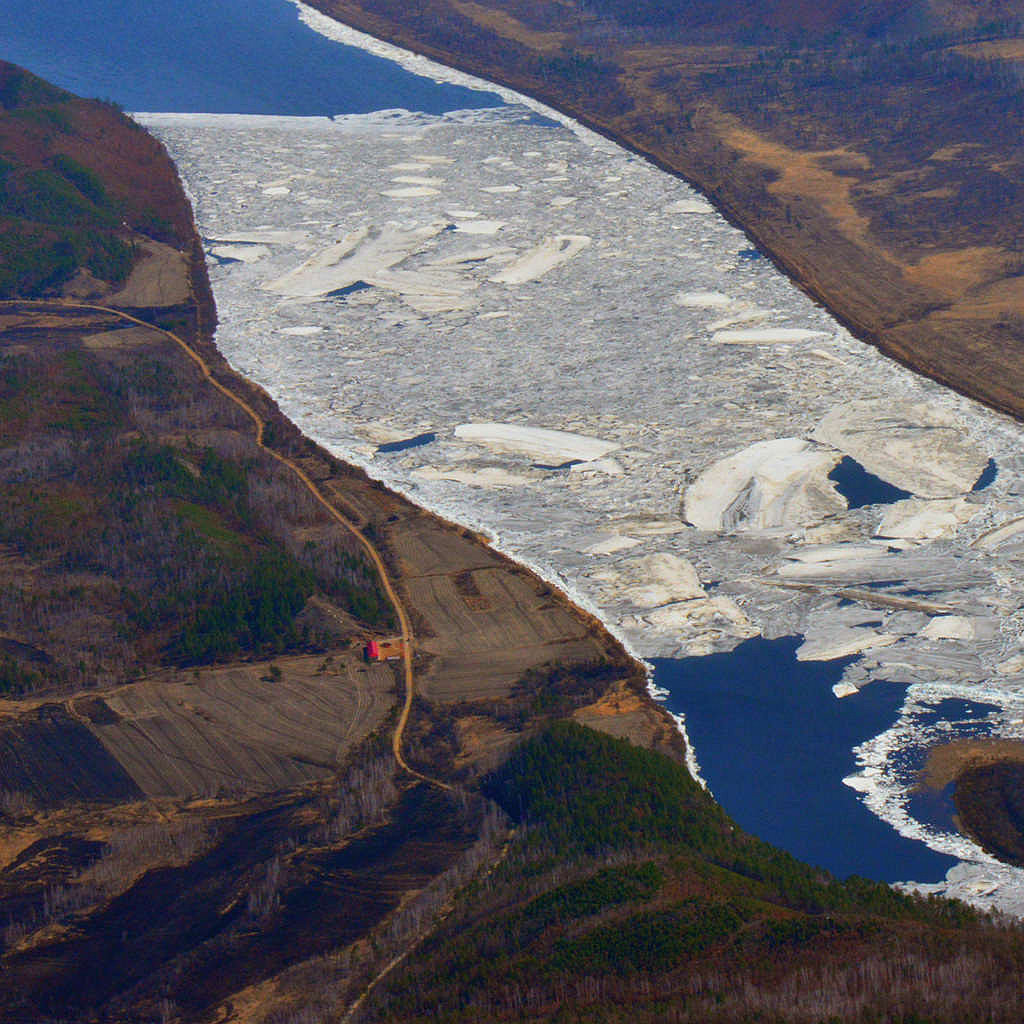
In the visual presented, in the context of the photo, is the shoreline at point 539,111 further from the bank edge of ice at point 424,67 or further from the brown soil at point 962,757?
the brown soil at point 962,757

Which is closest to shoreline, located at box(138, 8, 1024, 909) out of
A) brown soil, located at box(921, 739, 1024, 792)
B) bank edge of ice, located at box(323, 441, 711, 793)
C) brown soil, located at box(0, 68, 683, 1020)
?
bank edge of ice, located at box(323, 441, 711, 793)

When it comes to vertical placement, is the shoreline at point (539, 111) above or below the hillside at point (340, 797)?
above

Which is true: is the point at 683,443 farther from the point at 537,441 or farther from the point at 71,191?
the point at 71,191

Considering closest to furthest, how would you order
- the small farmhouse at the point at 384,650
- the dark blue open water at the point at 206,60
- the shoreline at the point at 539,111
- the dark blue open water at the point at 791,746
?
1. the dark blue open water at the point at 791,746
2. the small farmhouse at the point at 384,650
3. the shoreline at the point at 539,111
4. the dark blue open water at the point at 206,60

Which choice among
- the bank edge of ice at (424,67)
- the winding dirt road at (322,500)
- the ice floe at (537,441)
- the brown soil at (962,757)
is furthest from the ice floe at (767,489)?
the bank edge of ice at (424,67)

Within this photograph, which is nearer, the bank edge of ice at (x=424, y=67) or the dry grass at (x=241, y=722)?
the dry grass at (x=241, y=722)

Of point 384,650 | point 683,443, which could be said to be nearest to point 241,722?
point 384,650

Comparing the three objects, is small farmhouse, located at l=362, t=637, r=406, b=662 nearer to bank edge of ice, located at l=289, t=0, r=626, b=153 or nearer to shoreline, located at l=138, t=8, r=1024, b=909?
shoreline, located at l=138, t=8, r=1024, b=909
